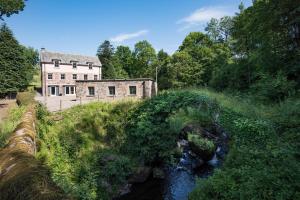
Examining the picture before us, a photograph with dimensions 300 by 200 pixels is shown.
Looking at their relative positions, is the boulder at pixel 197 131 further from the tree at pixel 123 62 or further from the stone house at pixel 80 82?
the tree at pixel 123 62

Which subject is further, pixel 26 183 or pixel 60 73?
pixel 60 73

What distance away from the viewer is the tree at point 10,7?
78.2ft

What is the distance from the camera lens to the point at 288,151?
7.46m

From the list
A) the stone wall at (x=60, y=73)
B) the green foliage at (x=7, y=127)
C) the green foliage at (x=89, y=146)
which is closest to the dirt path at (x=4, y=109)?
the green foliage at (x=7, y=127)

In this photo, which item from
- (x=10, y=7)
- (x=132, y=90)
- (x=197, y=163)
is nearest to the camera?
(x=197, y=163)

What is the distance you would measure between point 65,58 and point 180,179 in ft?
128

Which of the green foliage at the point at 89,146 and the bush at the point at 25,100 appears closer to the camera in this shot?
the green foliage at the point at 89,146

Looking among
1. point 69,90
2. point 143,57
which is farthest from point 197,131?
point 143,57

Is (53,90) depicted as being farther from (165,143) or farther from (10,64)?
(165,143)

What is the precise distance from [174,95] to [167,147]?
438 centimetres

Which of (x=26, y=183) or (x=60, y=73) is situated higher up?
(x=60, y=73)

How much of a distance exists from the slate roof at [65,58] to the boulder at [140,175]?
115 feet

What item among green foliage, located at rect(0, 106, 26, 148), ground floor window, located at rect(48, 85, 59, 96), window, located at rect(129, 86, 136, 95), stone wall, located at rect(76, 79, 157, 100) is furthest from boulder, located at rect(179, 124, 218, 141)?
ground floor window, located at rect(48, 85, 59, 96)

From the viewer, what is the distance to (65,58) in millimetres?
45531
